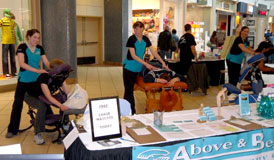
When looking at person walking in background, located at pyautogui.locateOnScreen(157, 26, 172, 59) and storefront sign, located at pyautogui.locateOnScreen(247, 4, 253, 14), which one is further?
storefront sign, located at pyautogui.locateOnScreen(247, 4, 253, 14)

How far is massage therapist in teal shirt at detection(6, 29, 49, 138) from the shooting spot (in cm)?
370

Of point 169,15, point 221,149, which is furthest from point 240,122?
point 169,15

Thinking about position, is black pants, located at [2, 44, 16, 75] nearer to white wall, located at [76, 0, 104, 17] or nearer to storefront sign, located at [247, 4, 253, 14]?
white wall, located at [76, 0, 104, 17]

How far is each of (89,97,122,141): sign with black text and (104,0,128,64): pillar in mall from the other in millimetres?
9974

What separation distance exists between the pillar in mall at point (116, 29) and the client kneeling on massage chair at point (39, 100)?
8.24 metres

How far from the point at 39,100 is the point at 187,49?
3.84 m

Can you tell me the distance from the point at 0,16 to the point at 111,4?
18.6 ft

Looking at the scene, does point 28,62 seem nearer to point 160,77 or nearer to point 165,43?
point 160,77

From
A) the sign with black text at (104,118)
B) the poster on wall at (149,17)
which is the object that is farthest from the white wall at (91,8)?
the sign with black text at (104,118)

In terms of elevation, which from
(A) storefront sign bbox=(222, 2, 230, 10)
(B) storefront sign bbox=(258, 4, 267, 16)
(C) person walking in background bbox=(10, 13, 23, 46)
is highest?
(B) storefront sign bbox=(258, 4, 267, 16)

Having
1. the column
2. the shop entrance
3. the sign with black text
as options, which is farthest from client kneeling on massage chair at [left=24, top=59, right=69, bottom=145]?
the column

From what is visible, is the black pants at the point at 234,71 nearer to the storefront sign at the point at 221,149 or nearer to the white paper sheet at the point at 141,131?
the storefront sign at the point at 221,149

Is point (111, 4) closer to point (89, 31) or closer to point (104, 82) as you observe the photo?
point (89, 31)

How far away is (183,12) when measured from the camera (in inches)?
571
